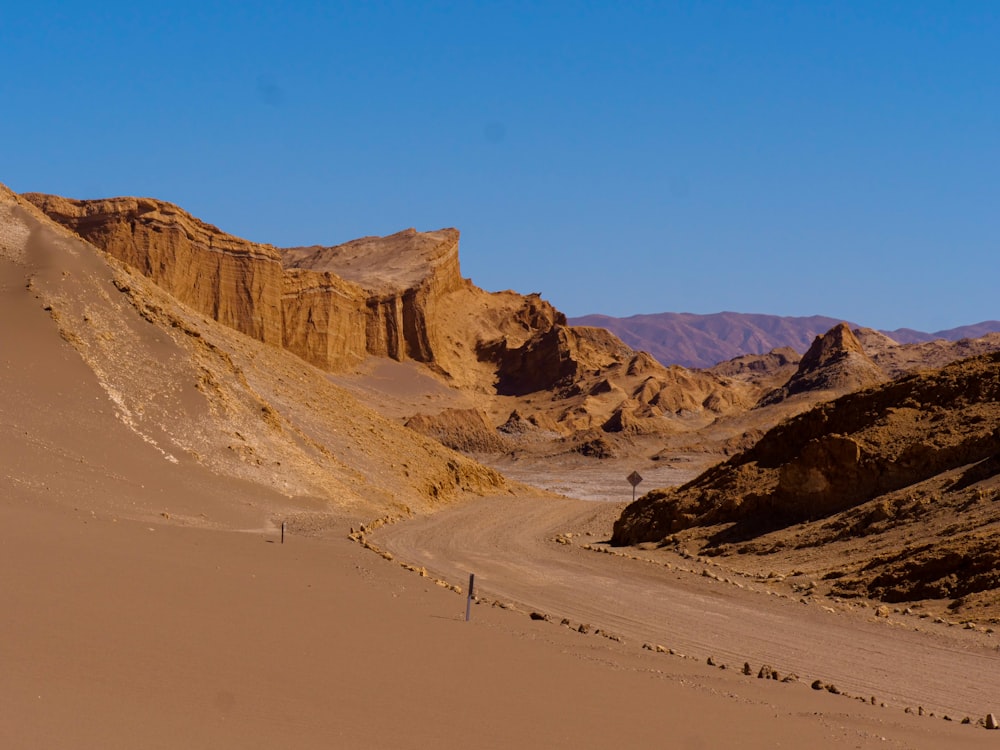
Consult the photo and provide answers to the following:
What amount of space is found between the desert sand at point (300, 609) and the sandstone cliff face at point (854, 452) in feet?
7.92

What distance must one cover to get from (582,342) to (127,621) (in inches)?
3983

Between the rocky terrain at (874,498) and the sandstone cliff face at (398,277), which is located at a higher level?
the sandstone cliff face at (398,277)

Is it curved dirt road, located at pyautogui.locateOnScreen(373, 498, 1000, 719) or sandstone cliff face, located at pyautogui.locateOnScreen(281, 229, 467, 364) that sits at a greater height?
sandstone cliff face, located at pyautogui.locateOnScreen(281, 229, 467, 364)

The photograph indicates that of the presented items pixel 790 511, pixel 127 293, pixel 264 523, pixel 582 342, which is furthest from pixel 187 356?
pixel 582 342

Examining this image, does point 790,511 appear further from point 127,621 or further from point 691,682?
point 127,621

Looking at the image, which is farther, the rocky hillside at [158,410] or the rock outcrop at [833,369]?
the rock outcrop at [833,369]

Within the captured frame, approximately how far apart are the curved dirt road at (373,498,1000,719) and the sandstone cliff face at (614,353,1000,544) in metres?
2.83

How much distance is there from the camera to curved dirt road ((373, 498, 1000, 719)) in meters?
12.9

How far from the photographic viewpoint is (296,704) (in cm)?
819

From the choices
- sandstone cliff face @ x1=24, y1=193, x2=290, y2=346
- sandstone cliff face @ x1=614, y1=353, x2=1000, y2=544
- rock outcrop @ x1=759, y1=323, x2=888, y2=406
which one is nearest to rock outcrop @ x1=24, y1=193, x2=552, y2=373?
sandstone cliff face @ x1=24, y1=193, x2=290, y2=346

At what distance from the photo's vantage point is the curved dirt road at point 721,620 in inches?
507

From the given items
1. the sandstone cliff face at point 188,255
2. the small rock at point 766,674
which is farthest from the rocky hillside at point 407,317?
the small rock at point 766,674

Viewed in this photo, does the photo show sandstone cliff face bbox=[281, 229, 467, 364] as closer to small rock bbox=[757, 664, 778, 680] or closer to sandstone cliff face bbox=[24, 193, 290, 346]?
sandstone cliff face bbox=[24, 193, 290, 346]

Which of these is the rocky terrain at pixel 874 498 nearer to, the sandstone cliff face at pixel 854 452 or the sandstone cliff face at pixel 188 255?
the sandstone cliff face at pixel 854 452
